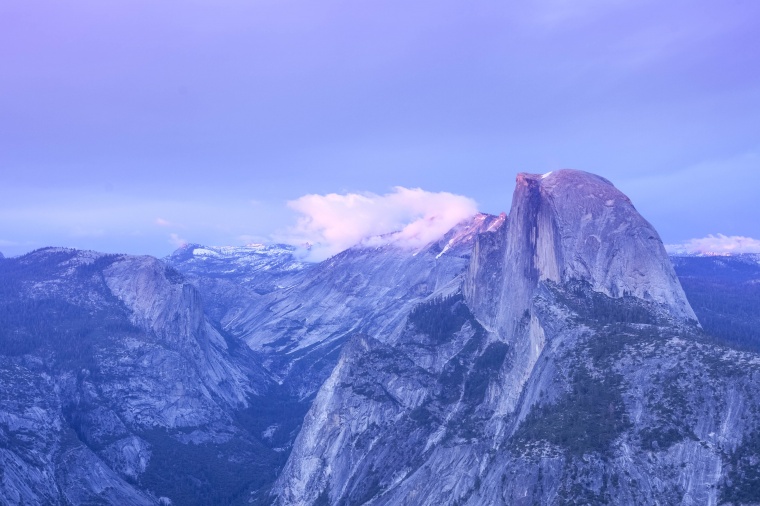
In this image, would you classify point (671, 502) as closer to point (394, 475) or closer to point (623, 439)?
point (623, 439)

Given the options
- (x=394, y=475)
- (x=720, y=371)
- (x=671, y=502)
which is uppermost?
(x=720, y=371)

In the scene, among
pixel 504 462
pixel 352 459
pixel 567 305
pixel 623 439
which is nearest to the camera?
pixel 623 439

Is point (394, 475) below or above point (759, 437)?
below

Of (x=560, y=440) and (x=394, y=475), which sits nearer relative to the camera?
(x=560, y=440)

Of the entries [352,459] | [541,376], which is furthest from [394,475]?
[541,376]

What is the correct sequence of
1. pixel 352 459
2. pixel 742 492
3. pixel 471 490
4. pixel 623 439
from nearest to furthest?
pixel 742 492 < pixel 623 439 < pixel 471 490 < pixel 352 459

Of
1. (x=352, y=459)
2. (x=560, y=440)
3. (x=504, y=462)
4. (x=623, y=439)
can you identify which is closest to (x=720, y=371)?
(x=623, y=439)

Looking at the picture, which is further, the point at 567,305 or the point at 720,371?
the point at 567,305

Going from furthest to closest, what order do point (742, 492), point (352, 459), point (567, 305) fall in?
point (352, 459), point (567, 305), point (742, 492)

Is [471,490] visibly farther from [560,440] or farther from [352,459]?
[352,459]
